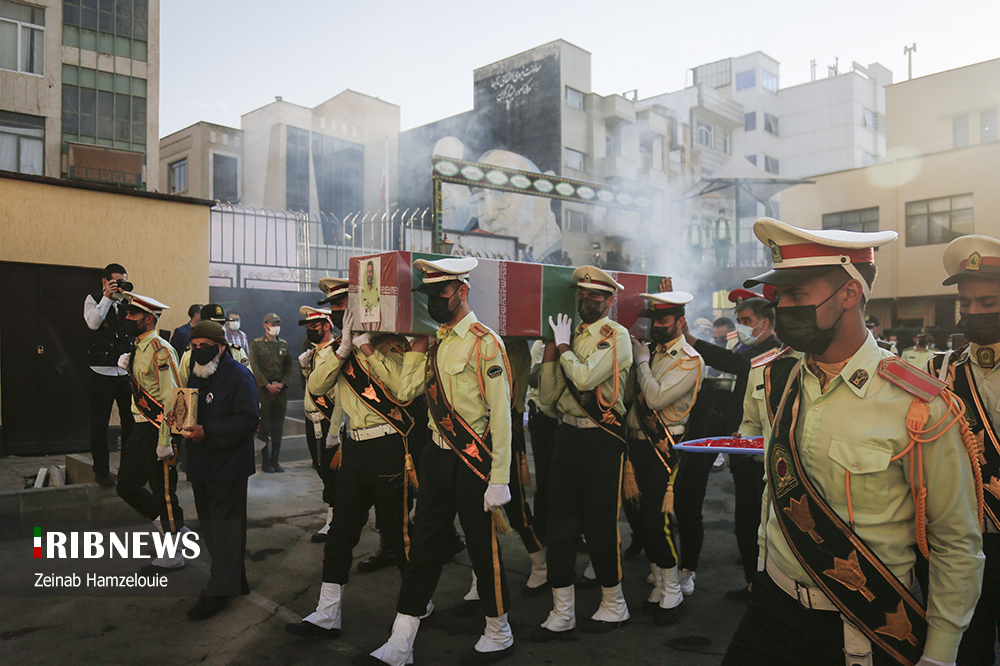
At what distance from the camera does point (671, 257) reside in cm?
2686

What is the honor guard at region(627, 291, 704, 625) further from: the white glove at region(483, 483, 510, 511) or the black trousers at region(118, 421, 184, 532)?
the black trousers at region(118, 421, 184, 532)

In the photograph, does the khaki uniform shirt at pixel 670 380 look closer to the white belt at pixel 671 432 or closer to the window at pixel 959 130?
the white belt at pixel 671 432

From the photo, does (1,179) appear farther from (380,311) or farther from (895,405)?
(895,405)

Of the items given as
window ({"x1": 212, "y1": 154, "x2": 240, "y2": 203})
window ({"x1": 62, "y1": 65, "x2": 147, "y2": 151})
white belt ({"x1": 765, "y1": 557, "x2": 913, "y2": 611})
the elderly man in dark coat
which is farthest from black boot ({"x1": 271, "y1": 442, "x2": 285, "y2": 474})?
window ({"x1": 212, "y1": 154, "x2": 240, "y2": 203})

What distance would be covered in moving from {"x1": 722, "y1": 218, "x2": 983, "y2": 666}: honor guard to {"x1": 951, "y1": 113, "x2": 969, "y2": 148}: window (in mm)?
31549

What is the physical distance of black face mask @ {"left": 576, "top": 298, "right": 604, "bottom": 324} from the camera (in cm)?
456

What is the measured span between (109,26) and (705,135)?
3113cm

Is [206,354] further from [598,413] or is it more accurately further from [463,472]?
[598,413]

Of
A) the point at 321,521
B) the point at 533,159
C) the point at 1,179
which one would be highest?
the point at 533,159

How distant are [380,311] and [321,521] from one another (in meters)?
3.23

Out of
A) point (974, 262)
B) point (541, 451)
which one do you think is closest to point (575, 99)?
point (541, 451)

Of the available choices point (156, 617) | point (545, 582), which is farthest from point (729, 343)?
point (156, 617)

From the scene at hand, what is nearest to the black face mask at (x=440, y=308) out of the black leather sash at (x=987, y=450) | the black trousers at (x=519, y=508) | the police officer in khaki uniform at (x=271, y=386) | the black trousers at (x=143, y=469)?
the black trousers at (x=519, y=508)

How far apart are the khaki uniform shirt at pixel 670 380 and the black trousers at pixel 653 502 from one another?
0.18 m
